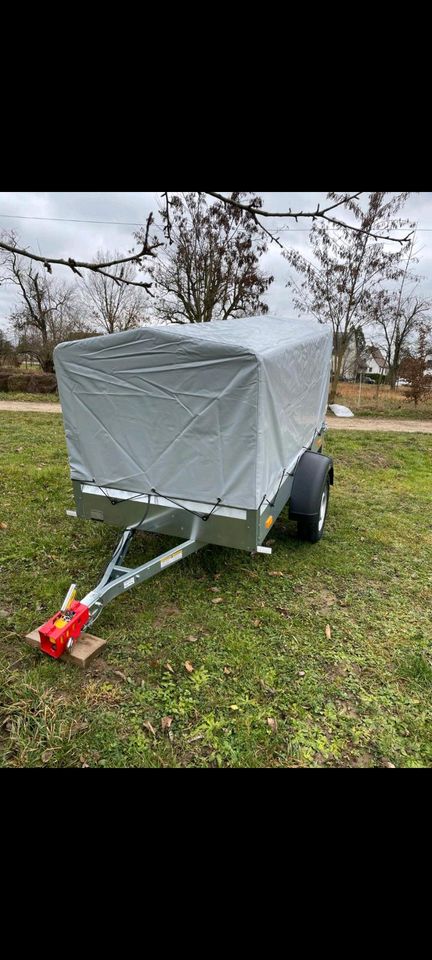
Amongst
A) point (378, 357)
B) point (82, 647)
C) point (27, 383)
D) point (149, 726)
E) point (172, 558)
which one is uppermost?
point (378, 357)

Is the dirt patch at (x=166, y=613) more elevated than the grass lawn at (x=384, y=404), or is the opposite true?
the grass lawn at (x=384, y=404)

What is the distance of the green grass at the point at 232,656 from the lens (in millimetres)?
2523

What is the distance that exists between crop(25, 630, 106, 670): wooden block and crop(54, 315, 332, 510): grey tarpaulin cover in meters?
1.25

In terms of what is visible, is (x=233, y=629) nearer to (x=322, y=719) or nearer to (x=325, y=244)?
(x=322, y=719)

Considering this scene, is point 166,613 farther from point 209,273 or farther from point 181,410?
point 209,273

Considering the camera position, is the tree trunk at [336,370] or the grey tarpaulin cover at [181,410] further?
the tree trunk at [336,370]

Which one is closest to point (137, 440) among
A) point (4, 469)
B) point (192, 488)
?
point (192, 488)

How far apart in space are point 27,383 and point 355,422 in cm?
1224

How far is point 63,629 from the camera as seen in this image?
9.41ft

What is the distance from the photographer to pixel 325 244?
54.5 ft

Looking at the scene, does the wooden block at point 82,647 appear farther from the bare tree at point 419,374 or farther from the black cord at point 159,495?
the bare tree at point 419,374

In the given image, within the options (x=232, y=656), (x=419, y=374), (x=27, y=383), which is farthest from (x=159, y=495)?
(x=27, y=383)

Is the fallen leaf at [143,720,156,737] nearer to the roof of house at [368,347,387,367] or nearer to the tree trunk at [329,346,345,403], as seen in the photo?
the tree trunk at [329,346,345,403]

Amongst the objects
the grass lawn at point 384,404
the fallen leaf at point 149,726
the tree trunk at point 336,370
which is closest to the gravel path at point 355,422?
the grass lawn at point 384,404
